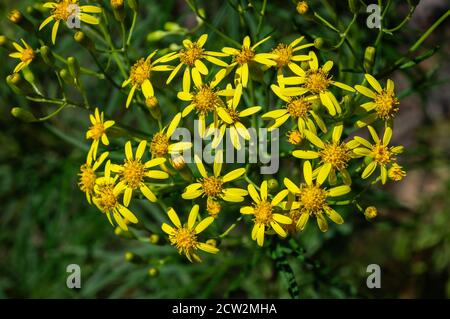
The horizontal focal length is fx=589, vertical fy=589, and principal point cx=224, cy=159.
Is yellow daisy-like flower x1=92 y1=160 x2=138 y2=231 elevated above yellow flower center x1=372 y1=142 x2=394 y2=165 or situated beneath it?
situated beneath

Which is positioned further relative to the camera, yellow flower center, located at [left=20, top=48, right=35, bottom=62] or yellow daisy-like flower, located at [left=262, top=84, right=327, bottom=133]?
yellow flower center, located at [left=20, top=48, right=35, bottom=62]

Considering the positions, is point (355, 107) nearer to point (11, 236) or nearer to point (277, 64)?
point (277, 64)

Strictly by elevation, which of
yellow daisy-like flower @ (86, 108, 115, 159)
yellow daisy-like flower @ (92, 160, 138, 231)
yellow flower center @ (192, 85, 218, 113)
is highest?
yellow flower center @ (192, 85, 218, 113)

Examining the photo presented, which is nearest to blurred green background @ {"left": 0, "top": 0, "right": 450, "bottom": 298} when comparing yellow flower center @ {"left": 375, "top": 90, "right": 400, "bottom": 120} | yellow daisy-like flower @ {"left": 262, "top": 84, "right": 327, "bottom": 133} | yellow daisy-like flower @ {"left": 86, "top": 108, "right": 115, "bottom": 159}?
yellow daisy-like flower @ {"left": 86, "top": 108, "right": 115, "bottom": 159}

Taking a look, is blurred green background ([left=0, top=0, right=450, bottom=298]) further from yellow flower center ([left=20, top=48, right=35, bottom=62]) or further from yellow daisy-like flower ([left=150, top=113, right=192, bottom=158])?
yellow daisy-like flower ([left=150, top=113, right=192, bottom=158])

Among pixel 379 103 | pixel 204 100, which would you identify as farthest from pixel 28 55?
pixel 379 103

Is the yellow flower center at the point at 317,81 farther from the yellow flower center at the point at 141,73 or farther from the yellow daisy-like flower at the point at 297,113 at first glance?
the yellow flower center at the point at 141,73

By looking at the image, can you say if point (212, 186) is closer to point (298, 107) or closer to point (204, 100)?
point (204, 100)
